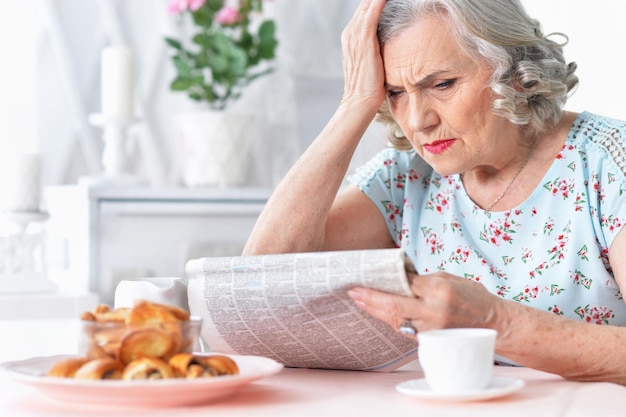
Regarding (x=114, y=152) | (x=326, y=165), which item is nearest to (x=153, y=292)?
(x=326, y=165)

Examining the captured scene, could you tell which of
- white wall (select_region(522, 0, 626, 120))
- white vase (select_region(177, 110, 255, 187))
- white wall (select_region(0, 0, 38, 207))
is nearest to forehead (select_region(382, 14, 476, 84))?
white wall (select_region(522, 0, 626, 120))

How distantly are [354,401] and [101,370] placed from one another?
0.22m

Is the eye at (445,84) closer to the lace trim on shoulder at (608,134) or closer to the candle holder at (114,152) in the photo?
the lace trim on shoulder at (608,134)

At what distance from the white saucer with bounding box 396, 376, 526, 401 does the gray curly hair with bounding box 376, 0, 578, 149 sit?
1.71 ft

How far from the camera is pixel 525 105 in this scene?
130cm

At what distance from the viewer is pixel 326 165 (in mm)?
1359

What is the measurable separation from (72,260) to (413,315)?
5.33 feet

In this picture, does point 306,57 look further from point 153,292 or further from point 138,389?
point 138,389

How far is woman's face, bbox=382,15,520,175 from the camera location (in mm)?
1242

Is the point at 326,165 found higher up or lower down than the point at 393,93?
lower down

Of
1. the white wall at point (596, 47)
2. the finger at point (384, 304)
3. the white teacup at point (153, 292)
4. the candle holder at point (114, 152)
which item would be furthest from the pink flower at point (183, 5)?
the finger at point (384, 304)

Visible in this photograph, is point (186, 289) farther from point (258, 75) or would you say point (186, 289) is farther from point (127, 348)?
point (258, 75)

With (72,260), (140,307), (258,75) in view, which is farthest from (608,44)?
(140,307)

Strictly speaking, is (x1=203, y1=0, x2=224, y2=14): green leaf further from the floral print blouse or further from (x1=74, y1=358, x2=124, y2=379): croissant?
(x1=74, y1=358, x2=124, y2=379): croissant
